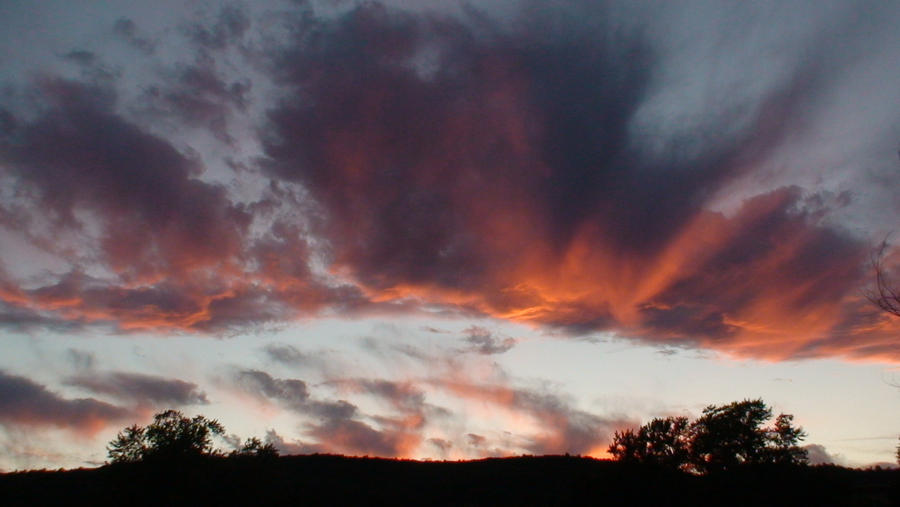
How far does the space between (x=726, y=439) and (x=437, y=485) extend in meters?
Answer: 46.7

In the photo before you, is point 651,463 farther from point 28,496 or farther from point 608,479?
point 28,496

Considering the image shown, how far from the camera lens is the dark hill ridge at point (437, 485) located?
160ft

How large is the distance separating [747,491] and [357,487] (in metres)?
61.8

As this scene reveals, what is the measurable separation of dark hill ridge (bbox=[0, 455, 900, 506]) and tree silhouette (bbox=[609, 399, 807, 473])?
22.2ft

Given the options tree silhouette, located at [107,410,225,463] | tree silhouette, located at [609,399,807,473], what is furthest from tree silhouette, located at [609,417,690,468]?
tree silhouette, located at [107,410,225,463]

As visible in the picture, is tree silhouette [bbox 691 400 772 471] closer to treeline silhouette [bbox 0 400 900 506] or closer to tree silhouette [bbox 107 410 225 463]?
treeline silhouette [bbox 0 400 900 506]

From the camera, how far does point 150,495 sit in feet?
182

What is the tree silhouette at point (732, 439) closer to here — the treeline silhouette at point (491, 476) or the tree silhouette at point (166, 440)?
the treeline silhouette at point (491, 476)

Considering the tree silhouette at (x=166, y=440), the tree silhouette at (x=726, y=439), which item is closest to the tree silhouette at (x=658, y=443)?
the tree silhouette at (x=726, y=439)

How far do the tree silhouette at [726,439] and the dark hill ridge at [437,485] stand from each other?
6.76 meters

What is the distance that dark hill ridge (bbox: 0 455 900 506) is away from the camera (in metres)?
48.9

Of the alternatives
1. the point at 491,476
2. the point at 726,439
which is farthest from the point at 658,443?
the point at 491,476

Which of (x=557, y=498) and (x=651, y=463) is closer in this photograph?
(x=651, y=463)

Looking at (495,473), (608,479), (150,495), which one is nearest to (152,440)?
(150,495)
